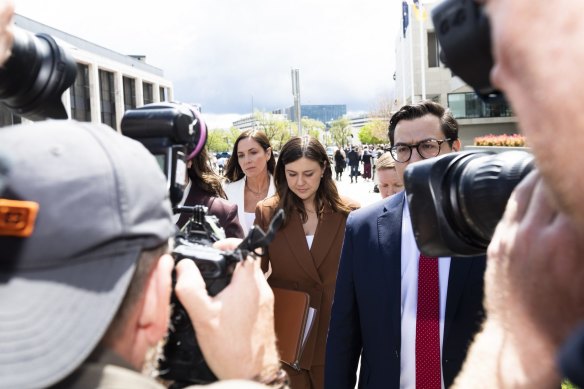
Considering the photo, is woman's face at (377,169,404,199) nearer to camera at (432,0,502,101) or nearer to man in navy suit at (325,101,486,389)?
man in navy suit at (325,101,486,389)

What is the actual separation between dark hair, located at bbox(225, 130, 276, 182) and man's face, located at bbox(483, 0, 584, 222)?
4372 mm

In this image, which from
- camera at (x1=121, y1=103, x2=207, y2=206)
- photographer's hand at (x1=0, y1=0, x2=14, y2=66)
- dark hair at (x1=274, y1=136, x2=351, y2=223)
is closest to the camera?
photographer's hand at (x1=0, y1=0, x2=14, y2=66)

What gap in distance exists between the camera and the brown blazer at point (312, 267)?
3314mm

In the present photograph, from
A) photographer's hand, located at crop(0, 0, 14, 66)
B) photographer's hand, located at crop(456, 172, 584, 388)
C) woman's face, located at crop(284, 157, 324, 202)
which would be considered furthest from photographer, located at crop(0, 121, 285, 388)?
woman's face, located at crop(284, 157, 324, 202)

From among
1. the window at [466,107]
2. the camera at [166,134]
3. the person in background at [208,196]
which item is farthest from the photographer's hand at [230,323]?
the window at [466,107]

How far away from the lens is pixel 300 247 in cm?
346

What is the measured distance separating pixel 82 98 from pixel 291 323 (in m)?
46.7

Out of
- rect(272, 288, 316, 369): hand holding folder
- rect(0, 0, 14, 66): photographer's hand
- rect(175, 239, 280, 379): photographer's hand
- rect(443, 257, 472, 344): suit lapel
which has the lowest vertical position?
rect(272, 288, 316, 369): hand holding folder

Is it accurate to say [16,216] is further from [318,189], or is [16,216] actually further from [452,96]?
[452,96]

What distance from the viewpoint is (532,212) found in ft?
2.82

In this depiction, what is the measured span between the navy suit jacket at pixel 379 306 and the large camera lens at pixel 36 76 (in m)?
1.52

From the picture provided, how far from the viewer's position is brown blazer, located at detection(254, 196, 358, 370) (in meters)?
3.31

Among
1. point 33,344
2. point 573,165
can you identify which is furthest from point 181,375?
point 573,165

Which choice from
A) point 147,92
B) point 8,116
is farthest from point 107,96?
point 8,116
